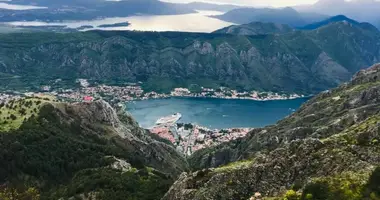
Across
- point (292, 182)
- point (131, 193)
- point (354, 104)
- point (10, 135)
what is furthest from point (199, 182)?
point (354, 104)

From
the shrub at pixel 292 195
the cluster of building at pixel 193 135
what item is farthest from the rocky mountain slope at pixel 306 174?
the cluster of building at pixel 193 135

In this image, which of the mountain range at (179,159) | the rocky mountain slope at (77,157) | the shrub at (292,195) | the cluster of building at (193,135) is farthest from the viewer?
the cluster of building at (193,135)

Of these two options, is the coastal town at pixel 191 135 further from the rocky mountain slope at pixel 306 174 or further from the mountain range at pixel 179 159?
the rocky mountain slope at pixel 306 174

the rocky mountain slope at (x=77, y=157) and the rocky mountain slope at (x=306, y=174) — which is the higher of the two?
the rocky mountain slope at (x=306, y=174)

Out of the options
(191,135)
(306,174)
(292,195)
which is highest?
(292,195)

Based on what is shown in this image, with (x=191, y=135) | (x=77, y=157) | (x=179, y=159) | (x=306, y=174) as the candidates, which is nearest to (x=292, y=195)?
(x=306, y=174)

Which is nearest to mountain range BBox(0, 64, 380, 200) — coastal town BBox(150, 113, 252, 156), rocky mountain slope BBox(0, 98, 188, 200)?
rocky mountain slope BBox(0, 98, 188, 200)

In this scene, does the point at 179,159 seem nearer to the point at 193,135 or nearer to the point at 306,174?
the point at 193,135
